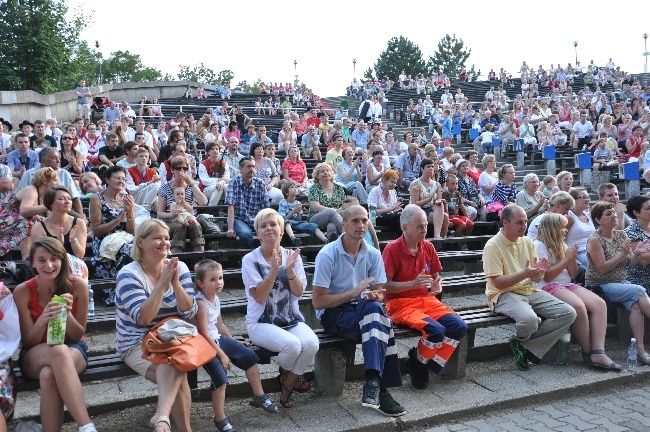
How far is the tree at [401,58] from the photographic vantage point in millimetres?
70812

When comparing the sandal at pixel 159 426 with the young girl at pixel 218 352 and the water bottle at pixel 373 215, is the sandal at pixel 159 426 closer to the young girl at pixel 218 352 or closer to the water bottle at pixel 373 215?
the young girl at pixel 218 352

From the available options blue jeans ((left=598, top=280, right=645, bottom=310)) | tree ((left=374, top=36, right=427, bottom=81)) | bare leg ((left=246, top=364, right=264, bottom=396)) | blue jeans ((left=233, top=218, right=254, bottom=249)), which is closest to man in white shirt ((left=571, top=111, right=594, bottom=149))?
blue jeans ((left=598, top=280, right=645, bottom=310))

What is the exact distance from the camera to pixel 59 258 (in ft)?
14.1

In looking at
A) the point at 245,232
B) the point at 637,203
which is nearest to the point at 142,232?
the point at 245,232

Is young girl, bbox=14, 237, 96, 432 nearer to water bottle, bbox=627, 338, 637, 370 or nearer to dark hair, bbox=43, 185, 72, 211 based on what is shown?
dark hair, bbox=43, 185, 72, 211

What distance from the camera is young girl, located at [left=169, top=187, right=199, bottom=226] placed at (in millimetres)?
7191

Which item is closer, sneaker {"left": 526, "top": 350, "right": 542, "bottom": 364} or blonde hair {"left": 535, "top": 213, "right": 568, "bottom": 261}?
sneaker {"left": 526, "top": 350, "right": 542, "bottom": 364}

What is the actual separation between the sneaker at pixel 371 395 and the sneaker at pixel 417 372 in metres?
0.53

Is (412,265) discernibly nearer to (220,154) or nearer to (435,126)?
(220,154)

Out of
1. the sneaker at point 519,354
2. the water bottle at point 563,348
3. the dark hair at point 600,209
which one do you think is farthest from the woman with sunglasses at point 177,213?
the dark hair at point 600,209

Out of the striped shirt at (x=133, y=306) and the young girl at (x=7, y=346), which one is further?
the striped shirt at (x=133, y=306)

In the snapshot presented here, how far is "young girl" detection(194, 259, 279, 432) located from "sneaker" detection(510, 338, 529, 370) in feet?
7.28

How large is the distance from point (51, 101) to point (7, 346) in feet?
54.9

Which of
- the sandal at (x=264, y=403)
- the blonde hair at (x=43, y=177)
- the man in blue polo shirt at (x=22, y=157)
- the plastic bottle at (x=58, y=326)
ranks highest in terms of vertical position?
the man in blue polo shirt at (x=22, y=157)
